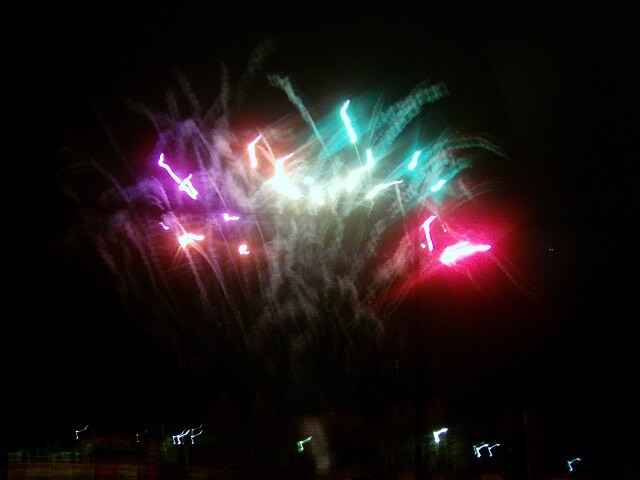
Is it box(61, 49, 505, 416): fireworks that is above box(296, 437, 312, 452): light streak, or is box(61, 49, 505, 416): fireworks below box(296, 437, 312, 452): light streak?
above

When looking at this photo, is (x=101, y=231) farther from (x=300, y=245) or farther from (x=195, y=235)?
(x=300, y=245)

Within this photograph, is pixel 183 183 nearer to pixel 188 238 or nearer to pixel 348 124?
pixel 348 124

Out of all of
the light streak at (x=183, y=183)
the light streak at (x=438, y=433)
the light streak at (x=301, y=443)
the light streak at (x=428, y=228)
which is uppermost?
the light streak at (x=183, y=183)

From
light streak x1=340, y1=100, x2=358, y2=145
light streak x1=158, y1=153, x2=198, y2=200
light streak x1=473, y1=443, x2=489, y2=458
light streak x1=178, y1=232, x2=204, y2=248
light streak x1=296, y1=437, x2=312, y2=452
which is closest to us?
light streak x1=340, y1=100, x2=358, y2=145

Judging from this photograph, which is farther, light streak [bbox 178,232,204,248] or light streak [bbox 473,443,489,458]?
light streak [bbox 473,443,489,458]

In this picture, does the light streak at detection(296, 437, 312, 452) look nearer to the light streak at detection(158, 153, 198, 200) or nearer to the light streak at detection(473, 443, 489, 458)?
the light streak at detection(473, 443, 489, 458)

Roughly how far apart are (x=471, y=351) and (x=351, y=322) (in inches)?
145

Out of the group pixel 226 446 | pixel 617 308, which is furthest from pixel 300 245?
pixel 617 308

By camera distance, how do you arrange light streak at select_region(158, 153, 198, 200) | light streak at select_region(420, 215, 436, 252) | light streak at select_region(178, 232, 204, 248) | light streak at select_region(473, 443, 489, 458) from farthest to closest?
light streak at select_region(473, 443, 489, 458)
light streak at select_region(178, 232, 204, 248)
light streak at select_region(158, 153, 198, 200)
light streak at select_region(420, 215, 436, 252)

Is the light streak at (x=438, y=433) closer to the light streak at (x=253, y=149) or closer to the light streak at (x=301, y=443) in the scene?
the light streak at (x=301, y=443)

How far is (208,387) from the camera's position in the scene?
2028cm

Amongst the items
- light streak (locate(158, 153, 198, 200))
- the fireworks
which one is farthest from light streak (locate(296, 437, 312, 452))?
light streak (locate(158, 153, 198, 200))

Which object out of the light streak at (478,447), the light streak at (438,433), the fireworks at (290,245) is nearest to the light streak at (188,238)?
the fireworks at (290,245)

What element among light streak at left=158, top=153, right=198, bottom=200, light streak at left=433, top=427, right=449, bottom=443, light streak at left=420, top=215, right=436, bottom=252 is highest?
light streak at left=158, top=153, right=198, bottom=200
